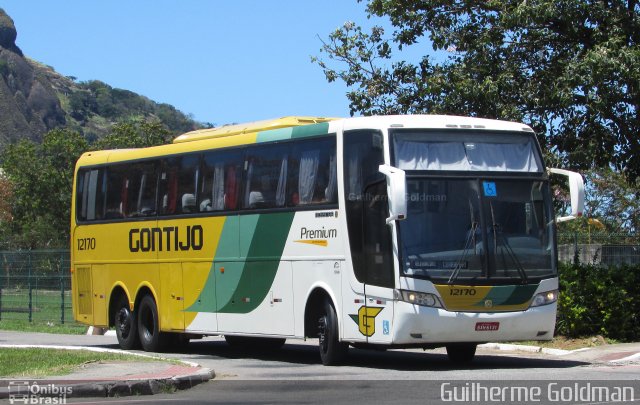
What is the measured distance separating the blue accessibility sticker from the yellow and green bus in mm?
26

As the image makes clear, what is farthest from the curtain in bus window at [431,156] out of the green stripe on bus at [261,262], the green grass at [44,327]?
the green grass at [44,327]

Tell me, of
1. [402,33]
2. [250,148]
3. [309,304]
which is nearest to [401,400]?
[309,304]

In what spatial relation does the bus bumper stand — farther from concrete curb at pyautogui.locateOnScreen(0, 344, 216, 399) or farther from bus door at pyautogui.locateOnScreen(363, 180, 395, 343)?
concrete curb at pyautogui.locateOnScreen(0, 344, 216, 399)

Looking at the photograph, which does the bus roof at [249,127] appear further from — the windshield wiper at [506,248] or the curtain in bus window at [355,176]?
the windshield wiper at [506,248]

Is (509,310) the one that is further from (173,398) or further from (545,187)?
(173,398)

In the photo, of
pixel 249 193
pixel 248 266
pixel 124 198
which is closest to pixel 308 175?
pixel 249 193

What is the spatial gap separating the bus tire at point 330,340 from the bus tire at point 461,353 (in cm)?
179

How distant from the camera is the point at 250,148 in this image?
1955 centimetres

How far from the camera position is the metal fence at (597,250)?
22.8 metres

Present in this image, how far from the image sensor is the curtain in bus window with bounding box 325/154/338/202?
1727cm

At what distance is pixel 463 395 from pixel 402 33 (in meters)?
13.6

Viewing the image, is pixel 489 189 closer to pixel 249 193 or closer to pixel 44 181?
pixel 249 193

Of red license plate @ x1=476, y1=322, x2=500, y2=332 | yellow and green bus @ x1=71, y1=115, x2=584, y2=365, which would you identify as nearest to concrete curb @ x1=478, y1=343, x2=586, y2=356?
yellow and green bus @ x1=71, y1=115, x2=584, y2=365

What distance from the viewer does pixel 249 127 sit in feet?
66.2
